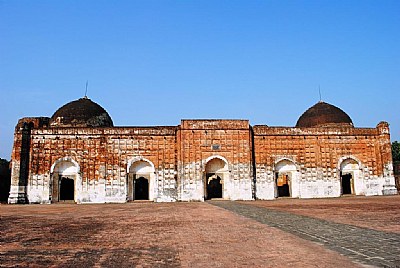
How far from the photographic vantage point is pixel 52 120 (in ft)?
90.7

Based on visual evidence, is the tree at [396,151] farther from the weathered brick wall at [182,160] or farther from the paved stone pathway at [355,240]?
the paved stone pathway at [355,240]

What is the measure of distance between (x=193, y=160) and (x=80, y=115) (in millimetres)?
10301

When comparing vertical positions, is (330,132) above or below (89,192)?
above

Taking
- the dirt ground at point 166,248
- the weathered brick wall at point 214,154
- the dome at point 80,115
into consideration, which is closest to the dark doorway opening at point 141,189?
the dome at point 80,115

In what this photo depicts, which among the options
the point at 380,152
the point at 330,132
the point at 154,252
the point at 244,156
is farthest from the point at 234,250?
the point at 380,152

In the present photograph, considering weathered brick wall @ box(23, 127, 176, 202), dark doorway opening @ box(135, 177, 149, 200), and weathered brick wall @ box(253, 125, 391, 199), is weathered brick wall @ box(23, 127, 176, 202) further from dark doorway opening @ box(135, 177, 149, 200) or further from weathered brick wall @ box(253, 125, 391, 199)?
weathered brick wall @ box(253, 125, 391, 199)

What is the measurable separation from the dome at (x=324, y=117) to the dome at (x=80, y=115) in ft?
58.1

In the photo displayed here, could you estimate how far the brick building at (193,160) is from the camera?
2319 centimetres

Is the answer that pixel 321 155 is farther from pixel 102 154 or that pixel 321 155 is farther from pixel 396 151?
pixel 396 151

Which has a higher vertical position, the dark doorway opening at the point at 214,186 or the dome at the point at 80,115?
the dome at the point at 80,115

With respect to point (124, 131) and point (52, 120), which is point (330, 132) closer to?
point (124, 131)

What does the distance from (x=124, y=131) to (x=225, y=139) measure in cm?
705

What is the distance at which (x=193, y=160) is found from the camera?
77.7 feet

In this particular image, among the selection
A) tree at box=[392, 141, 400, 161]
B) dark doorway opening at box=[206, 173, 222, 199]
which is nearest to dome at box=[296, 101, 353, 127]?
dark doorway opening at box=[206, 173, 222, 199]
